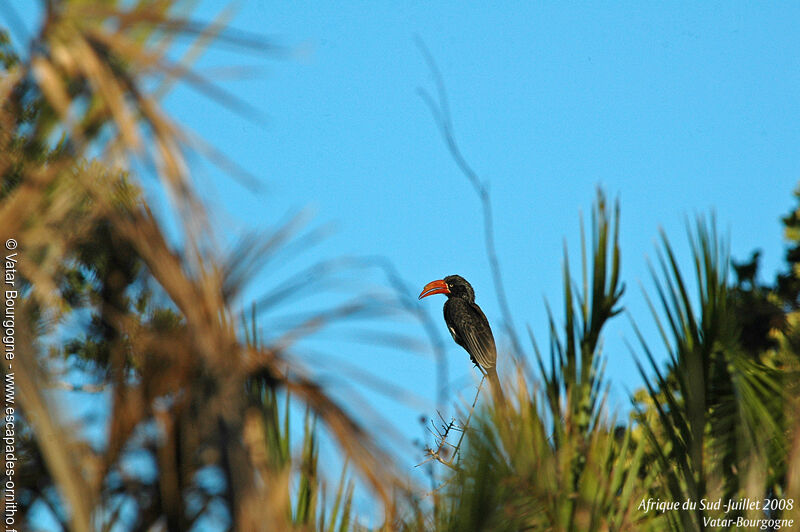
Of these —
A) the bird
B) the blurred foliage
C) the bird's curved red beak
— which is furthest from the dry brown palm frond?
the bird's curved red beak

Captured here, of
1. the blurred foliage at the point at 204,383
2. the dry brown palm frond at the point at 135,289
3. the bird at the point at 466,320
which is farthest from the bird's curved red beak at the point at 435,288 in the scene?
the dry brown palm frond at the point at 135,289

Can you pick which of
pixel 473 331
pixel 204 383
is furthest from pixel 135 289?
pixel 473 331

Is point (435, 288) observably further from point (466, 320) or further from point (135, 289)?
point (135, 289)

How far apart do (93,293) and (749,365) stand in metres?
2.08

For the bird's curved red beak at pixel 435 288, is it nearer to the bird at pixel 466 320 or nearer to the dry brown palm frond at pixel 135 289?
the bird at pixel 466 320

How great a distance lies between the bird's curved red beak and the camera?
873cm

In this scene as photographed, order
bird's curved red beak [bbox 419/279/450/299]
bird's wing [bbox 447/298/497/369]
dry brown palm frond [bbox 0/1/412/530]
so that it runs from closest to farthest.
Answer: dry brown palm frond [bbox 0/1/412/530]
bird's wing [bbox 447/298/497/369]
bird's curved red beak [bbox 419/279/450/299]

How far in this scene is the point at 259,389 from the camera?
71.3 inches

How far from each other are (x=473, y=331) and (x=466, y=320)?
0.18 meters

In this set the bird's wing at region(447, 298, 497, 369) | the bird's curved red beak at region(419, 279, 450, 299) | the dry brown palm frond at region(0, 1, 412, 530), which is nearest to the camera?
the dry brown palm frond at region(0, 1, 412, 530)

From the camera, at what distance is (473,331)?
26.6ft

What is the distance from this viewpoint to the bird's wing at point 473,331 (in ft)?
25.1

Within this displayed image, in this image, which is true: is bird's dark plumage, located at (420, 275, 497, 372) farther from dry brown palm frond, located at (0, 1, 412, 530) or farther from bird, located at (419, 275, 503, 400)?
dry brown palm frond, located at (0, 1, 412, 530)

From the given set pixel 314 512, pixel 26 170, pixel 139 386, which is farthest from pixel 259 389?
pixel 26 170
